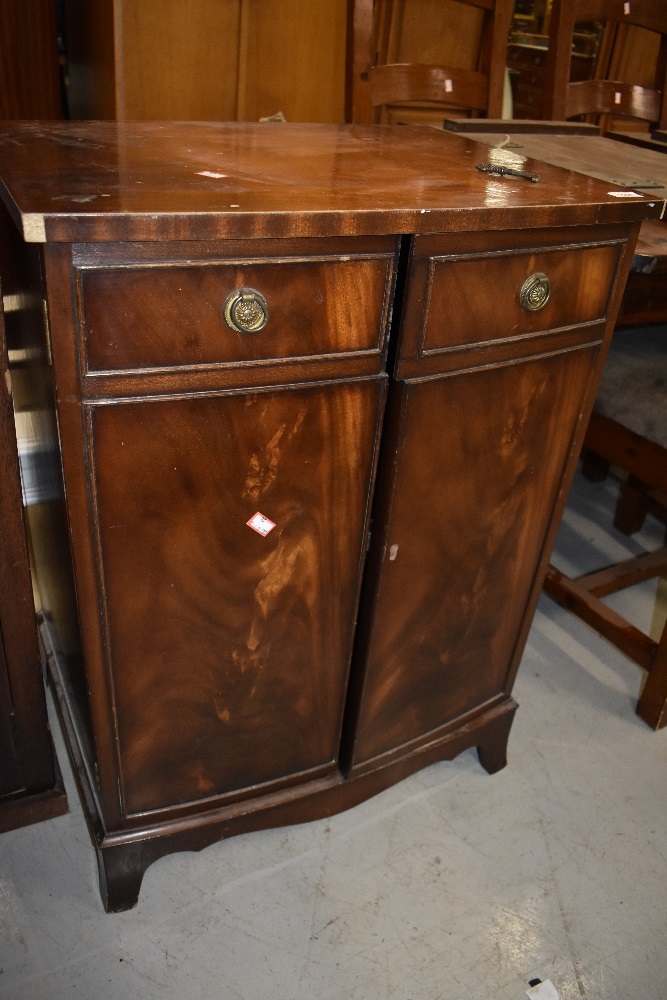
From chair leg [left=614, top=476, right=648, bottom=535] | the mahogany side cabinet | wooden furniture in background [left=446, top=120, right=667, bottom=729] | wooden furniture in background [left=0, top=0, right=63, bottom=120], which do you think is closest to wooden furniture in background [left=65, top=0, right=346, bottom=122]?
wooden furniture in background [left=0, top=0, right=63, bottom=120]

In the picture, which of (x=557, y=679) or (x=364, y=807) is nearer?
(x=364, y=807)

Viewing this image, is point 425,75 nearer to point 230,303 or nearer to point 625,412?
point 625,412

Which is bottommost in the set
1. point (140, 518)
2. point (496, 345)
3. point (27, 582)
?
point (27, 582)

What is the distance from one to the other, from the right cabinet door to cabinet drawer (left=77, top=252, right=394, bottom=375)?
0.06 metres

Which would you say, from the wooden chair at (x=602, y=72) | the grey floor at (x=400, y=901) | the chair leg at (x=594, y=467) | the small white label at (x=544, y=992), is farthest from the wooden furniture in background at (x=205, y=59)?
the small white label at (x=544, y=992)

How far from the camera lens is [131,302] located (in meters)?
0.75

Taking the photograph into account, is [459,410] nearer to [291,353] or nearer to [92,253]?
[291,353]

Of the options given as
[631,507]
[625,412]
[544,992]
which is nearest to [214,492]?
[544,992]

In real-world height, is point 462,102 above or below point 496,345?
above

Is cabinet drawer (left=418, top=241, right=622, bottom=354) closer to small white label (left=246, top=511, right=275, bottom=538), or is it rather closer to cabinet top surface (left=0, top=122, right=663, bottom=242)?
cabinet top surface (left=0, top=122, right=663, bottom=242)

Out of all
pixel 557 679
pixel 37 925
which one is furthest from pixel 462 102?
pixel 37 925

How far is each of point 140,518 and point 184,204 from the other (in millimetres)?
324

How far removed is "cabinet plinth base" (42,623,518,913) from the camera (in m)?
1.12

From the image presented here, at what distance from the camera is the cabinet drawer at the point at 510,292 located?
0.89 metres
